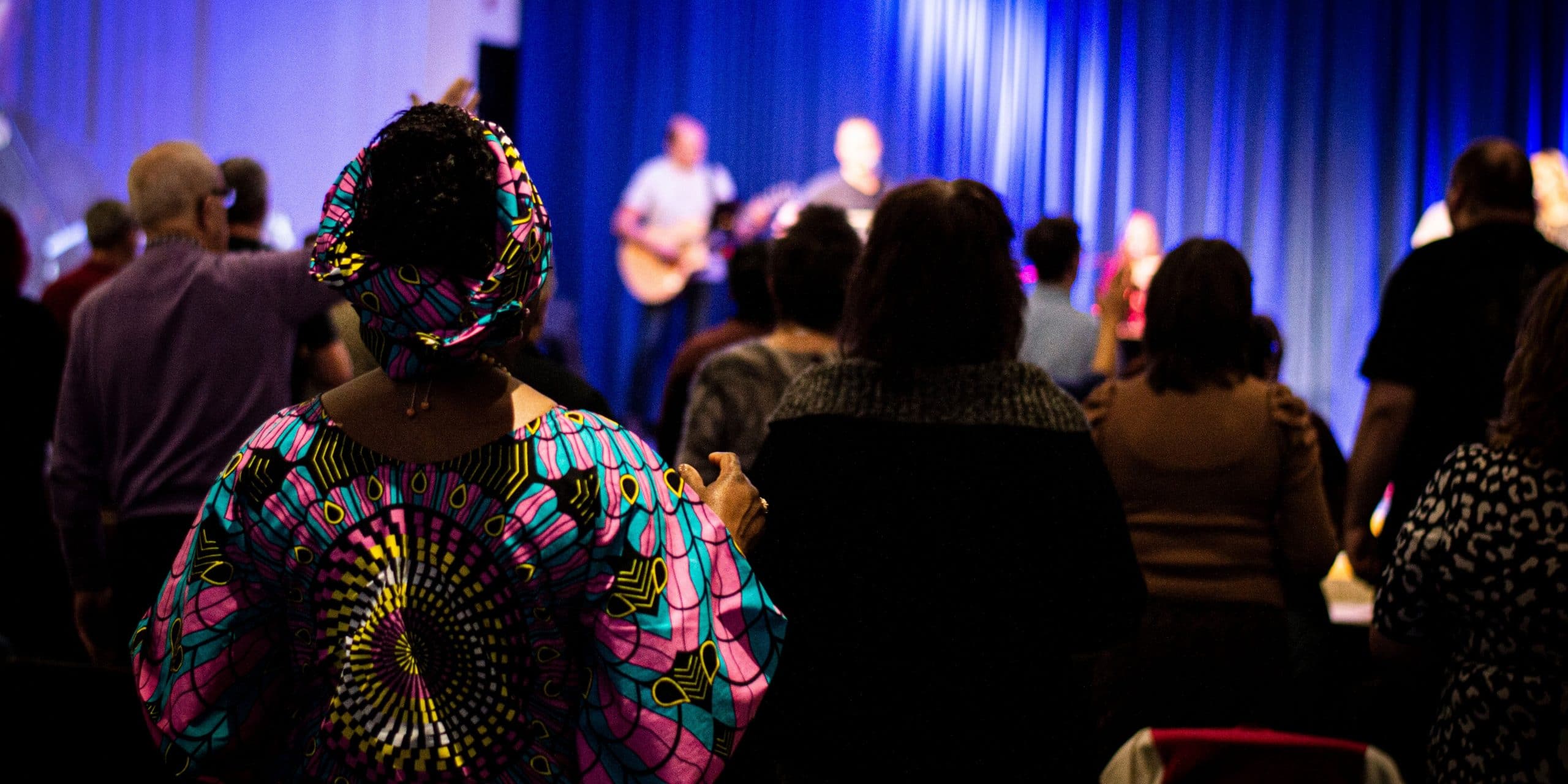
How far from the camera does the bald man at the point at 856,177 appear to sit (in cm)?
730

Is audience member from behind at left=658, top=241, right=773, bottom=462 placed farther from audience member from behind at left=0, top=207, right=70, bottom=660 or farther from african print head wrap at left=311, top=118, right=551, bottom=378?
african print head wrap at left=311, top=118, right=551, bottom=378

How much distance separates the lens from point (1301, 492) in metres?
2.18

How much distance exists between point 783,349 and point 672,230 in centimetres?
574

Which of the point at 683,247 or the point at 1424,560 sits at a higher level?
the point at 683,247

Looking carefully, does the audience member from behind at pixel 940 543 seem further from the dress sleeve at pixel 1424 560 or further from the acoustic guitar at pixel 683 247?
the acoustic guitar at pixel 683 247

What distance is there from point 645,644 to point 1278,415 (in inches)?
56.1

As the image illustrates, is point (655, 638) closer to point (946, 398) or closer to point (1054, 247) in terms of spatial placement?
point (946, 398)

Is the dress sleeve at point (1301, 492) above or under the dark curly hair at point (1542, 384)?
under

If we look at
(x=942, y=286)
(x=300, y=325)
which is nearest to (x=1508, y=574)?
(x=942, y=286)

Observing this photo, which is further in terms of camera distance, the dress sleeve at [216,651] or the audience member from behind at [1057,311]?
the audience member from behind at [1057,311]

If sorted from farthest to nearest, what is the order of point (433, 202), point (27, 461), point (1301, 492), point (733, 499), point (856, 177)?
point (856, 177)
point (27, 461)
point (1301, 492)
point (733, 499)
point (433, 202)

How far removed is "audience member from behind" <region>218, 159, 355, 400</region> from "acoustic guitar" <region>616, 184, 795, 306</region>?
5117 millimetres

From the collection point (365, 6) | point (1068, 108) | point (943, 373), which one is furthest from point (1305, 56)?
point (943, 373)

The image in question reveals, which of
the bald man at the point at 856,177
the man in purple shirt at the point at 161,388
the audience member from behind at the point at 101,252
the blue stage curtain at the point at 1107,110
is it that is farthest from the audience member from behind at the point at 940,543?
the blue stage curtain at the point at 1107,110
